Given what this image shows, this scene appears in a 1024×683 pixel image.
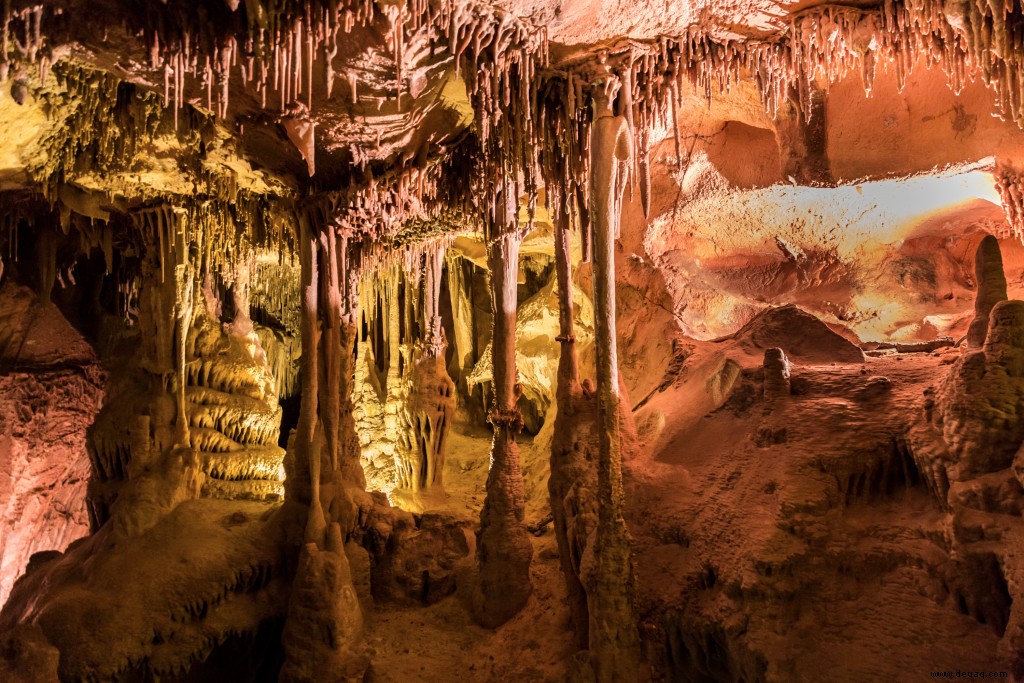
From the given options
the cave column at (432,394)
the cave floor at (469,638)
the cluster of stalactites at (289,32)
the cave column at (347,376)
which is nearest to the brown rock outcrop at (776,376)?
the cave floor at (469,638)

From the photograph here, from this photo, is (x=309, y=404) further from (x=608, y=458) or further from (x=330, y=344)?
(x=608, y=458)

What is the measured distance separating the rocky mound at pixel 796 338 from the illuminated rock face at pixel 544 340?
5 cm

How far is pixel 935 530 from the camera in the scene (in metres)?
5.25

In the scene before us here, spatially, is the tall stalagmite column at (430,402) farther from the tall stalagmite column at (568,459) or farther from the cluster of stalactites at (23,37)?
the cluster of stalactites at (23,37)

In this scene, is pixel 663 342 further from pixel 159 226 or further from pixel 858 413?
pixel 159 226

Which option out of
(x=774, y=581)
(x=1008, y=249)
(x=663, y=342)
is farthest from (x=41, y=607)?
(x=1008, y=249)

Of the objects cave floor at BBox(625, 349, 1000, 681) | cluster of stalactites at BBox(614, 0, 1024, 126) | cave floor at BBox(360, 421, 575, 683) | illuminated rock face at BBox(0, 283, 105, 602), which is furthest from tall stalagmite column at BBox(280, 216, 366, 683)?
illuminated rock face at BBox(0, 283, 105, 602)

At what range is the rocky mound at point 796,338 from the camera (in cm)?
812

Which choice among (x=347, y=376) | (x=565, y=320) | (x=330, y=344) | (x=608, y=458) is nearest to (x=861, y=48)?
(x=565, y=320)

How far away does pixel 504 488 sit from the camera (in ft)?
26.5

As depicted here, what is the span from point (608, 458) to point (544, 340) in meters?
6.61

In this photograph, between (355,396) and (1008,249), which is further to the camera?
(355,396)

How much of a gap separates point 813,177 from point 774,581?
5899 millimetres

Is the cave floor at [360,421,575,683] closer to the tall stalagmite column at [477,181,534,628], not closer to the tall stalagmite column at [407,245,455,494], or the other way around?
the tall stalagmite column at [477,181,534,628]
